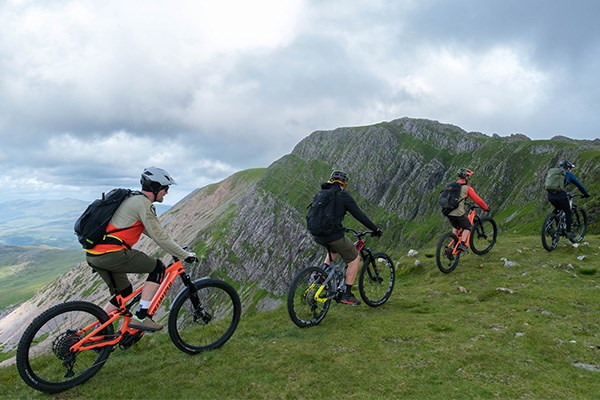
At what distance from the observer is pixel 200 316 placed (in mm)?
8828

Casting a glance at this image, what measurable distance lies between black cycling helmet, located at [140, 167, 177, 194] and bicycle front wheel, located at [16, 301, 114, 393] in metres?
2.86

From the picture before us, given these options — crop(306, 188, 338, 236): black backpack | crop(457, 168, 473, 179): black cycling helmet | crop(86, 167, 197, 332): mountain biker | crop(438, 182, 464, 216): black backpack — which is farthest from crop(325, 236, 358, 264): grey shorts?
Result: crop(457, 168, 473, 179): black cycling helmet

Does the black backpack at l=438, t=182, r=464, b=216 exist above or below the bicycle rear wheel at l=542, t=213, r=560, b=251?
above

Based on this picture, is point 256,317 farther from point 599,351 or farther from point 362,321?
point 599,351

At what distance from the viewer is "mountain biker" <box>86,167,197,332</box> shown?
7.50 meters

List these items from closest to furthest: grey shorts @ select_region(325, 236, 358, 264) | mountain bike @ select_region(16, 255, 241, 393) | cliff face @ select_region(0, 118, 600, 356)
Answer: mountain bike @ select_region(16, 255, 241, 393), grey shorts @ select_region(325, 236, 358, 264), cliff face @ select_region(0, 118, 600, 356)

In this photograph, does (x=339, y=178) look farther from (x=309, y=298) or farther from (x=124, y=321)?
(x=124, y=321)

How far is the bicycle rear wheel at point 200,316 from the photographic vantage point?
27.5 feet

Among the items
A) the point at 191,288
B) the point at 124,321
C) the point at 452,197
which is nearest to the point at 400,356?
the point at 191,288

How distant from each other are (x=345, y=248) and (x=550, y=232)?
43.8 ft

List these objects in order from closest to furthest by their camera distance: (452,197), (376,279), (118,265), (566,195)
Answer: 1. (118,265)
2. (376,279)
3. (452,197)
4. (566,195)

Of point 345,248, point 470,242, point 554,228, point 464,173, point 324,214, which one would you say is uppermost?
point 464,173

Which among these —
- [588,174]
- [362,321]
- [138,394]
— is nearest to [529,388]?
[362,321]

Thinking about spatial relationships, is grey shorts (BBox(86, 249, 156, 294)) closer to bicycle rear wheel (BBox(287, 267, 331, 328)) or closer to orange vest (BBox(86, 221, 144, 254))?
orange vest (BBox(86, 221, 144, 254))
